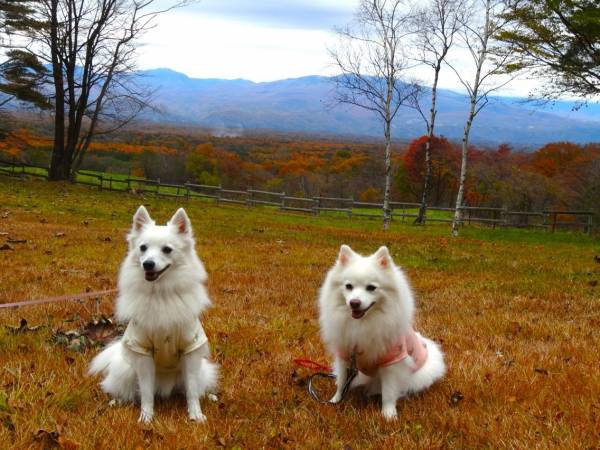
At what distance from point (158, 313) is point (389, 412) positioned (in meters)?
1.81

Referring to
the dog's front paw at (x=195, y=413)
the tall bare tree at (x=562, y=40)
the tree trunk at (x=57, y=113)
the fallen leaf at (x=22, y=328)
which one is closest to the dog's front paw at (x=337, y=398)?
the dog's front paw at (x=195, y=413)

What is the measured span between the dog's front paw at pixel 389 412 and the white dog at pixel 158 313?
1.30 meters

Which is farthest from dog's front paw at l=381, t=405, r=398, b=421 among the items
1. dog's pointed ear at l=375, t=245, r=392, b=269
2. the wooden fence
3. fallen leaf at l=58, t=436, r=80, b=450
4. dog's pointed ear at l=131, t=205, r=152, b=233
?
the wooden fence

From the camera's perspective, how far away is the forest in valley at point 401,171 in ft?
161

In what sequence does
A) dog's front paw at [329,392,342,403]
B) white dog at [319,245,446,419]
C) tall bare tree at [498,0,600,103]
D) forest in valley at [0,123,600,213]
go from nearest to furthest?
1. white dog at [319,245,446,419]
2. dog's front paw at [329,392,342,403]
3. tall bare tree at [498,0,600,103]
4. forest in valley at [0,123,600,213]

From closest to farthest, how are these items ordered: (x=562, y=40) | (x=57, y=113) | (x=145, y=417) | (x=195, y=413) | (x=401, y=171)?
(x=145, y=417), (x=195, y=413), (x=562, y=40), (x=57, y=113), (x=401, y=171)

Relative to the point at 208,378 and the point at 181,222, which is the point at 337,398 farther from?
the point at 181,222

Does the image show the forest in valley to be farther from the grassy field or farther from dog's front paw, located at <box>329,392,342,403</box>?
dog's front paw, located at <box>329,392,342,403</box>

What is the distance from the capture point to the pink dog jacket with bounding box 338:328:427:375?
3.91 m

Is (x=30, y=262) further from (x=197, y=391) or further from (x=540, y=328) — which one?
(x=540, y=328)

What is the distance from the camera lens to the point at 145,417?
Answer: 11.8ft

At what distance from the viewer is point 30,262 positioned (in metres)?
9.02

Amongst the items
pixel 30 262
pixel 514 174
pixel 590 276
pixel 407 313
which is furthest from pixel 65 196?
pixel 514 174

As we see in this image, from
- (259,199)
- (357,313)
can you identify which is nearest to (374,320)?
(357,313)
